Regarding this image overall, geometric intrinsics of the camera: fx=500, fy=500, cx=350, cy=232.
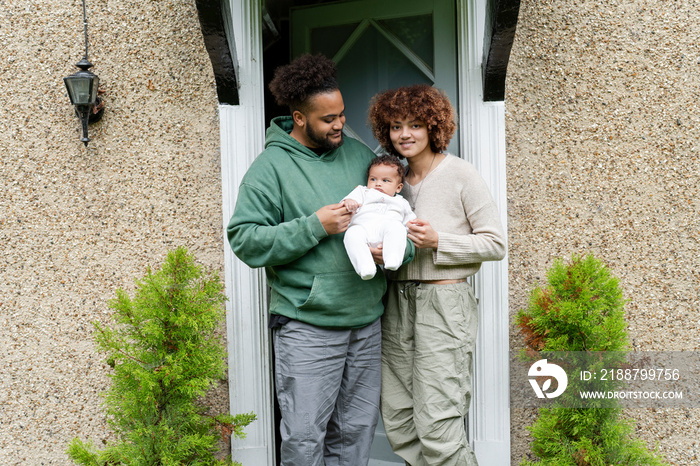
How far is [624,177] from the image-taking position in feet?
8.24

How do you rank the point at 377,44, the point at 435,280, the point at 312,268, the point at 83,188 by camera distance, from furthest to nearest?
the point at 377,44 → the point at 83,188 → the point at 435,280 → the point at 312,268

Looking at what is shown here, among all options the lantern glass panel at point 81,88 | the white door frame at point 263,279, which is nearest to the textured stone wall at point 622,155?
the white door frame at point 263,279

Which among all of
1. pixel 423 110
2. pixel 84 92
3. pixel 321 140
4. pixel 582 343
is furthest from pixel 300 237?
pixel 84 92

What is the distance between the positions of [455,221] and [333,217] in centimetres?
55

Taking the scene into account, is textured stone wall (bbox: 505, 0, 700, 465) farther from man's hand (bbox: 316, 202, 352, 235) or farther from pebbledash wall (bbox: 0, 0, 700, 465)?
man's hand (bbox: 316, 202, 352, 235)

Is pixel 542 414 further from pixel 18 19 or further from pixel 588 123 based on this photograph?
pixel 18 19

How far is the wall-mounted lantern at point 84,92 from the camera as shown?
272cm

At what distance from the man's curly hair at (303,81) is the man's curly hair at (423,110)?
25 cm

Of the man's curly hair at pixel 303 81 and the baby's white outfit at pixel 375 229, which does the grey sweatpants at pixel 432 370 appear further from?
the man's curly hair at pixel 303 81

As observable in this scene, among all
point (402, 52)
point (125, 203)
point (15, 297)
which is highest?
point (402, 52)

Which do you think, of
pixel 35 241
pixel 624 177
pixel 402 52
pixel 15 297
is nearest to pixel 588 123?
pixel 624 177

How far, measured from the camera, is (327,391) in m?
2.05

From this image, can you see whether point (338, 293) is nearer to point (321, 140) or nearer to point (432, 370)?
point (432, 370)

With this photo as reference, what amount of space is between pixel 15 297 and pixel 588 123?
337cm
